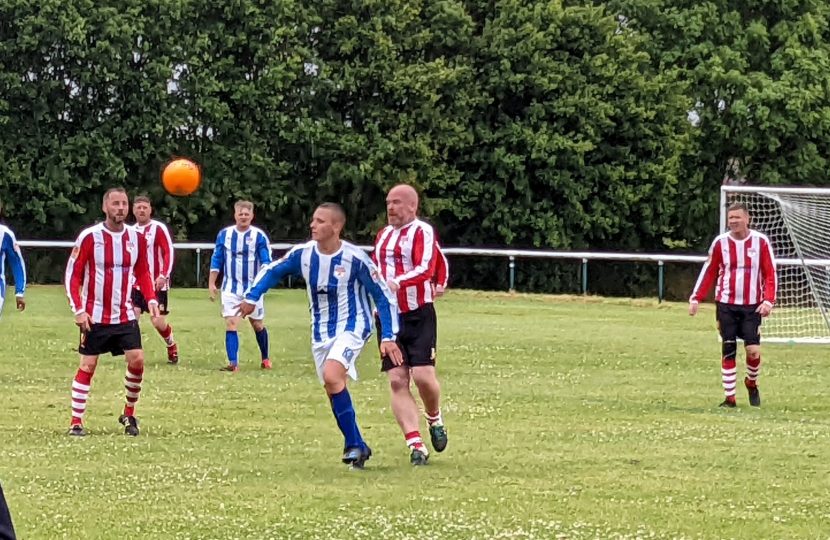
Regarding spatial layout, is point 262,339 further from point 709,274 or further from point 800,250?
point 800,250

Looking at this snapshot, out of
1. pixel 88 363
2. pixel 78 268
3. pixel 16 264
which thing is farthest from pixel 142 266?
pixel 16 264

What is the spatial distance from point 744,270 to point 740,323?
50 cm

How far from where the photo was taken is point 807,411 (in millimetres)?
14430

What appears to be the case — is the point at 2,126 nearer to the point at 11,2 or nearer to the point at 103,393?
the point at 11,2

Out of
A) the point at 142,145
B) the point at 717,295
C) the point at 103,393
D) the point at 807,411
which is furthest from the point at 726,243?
the point at 142,145

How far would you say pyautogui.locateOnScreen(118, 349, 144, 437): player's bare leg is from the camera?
39.4 ft

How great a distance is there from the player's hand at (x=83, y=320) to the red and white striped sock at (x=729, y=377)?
19.9ft

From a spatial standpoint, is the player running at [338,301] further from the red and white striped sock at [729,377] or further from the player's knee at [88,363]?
the red and white striped sock at [729,377]

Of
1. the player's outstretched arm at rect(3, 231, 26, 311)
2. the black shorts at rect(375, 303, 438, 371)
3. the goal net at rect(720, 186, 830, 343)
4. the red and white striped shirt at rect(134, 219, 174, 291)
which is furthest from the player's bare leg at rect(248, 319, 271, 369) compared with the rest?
the black shorts at rect(375, 303, 438, 371)

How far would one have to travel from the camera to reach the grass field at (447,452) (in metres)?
8.34

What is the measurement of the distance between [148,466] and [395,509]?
7.52 feet

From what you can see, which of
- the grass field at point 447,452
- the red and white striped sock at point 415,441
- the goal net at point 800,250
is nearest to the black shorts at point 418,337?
the red and white striped sock at point 415,441

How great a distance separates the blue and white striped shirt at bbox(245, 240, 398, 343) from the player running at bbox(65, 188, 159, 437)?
2119 millimetres

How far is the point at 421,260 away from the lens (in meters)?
10.9
